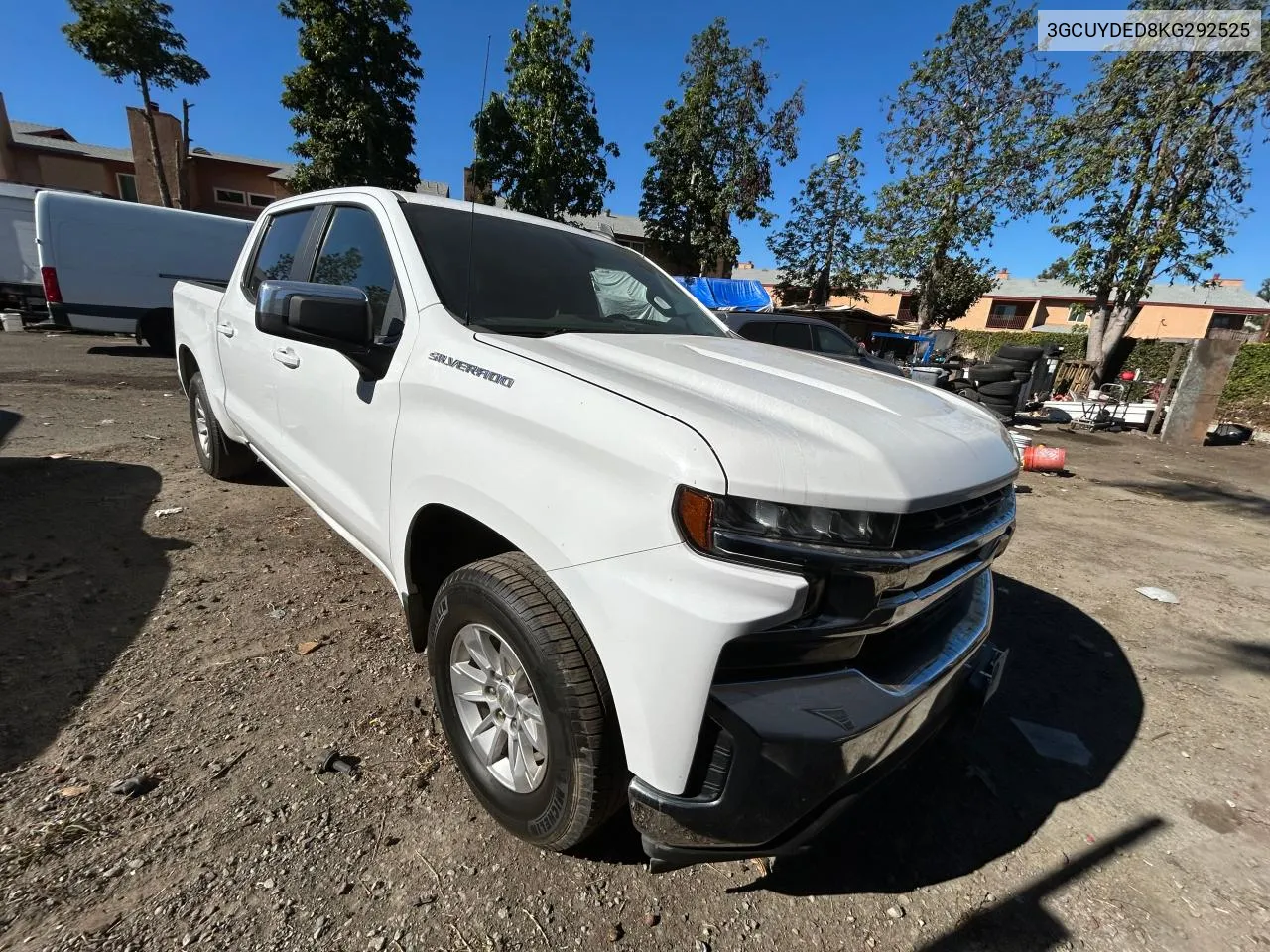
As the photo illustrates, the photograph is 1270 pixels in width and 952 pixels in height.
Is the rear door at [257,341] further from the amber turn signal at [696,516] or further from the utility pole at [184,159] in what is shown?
the utility pole at [184,159]

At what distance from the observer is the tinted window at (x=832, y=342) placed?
8.97 meters

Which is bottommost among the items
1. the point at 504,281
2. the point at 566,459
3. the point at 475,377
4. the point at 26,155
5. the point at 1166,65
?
the point at 566,459

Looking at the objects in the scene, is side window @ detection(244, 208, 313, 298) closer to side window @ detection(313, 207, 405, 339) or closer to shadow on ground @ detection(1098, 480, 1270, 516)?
side window @ detection(313, 207, 405, 339)

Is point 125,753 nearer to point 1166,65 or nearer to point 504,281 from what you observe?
point 504,281

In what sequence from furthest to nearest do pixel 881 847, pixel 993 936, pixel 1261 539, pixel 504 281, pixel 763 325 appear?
1. pixel 763 325
2. pixel 1261 539
3. pixel 504 281
4. pixel 881 847
5. pixel 993 936

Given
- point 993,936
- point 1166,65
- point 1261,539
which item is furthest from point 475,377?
point 1166,65

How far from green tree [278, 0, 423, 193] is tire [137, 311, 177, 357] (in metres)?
10.3

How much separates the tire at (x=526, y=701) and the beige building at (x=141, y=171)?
2957 centimetres

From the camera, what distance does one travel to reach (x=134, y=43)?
22.7 meters

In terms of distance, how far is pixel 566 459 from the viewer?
138 cm

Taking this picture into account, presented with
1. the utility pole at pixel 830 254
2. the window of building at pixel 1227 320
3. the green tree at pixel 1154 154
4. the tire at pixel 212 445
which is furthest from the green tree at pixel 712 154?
the window of building at pixel 1227 320

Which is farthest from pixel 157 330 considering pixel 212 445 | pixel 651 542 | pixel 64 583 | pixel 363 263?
pixel 651 542

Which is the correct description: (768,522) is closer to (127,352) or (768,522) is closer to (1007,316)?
(127,352)

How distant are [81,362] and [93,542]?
8.55 meters
